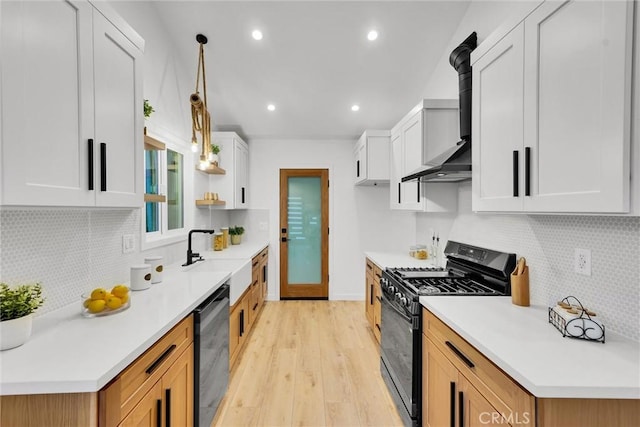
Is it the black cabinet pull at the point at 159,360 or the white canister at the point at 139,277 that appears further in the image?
the white canister at the point at 139,277

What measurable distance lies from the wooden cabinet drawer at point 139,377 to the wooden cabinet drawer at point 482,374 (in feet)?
4.44

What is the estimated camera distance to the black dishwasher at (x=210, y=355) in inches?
66.7

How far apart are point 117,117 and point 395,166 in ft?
9.31

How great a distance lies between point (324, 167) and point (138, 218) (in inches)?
121

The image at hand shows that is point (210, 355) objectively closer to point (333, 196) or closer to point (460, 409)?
point (460, 409)

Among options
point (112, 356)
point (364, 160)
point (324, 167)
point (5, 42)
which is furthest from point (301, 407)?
point (324, 167)

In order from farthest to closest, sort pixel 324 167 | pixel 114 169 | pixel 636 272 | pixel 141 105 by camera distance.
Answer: pixel 324 167, pixel 141 105, pixel 114 169, pixel 636 272

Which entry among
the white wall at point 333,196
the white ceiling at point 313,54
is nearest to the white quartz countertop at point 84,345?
the white ceiling at point 313,54

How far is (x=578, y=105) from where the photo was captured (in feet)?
3.61

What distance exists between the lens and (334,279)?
4.91 m

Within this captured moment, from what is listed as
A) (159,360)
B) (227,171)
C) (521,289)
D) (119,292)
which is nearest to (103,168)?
(119,292)

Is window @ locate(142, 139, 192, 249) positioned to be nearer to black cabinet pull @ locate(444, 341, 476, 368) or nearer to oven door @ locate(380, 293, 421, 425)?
oven door @ locate(380, 293, 421, 425)

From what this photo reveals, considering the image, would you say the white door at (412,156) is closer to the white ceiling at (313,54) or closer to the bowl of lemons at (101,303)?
the white ceiling at (313,54)

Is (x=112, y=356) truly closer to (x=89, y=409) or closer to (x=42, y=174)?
(x=89, y=409)
